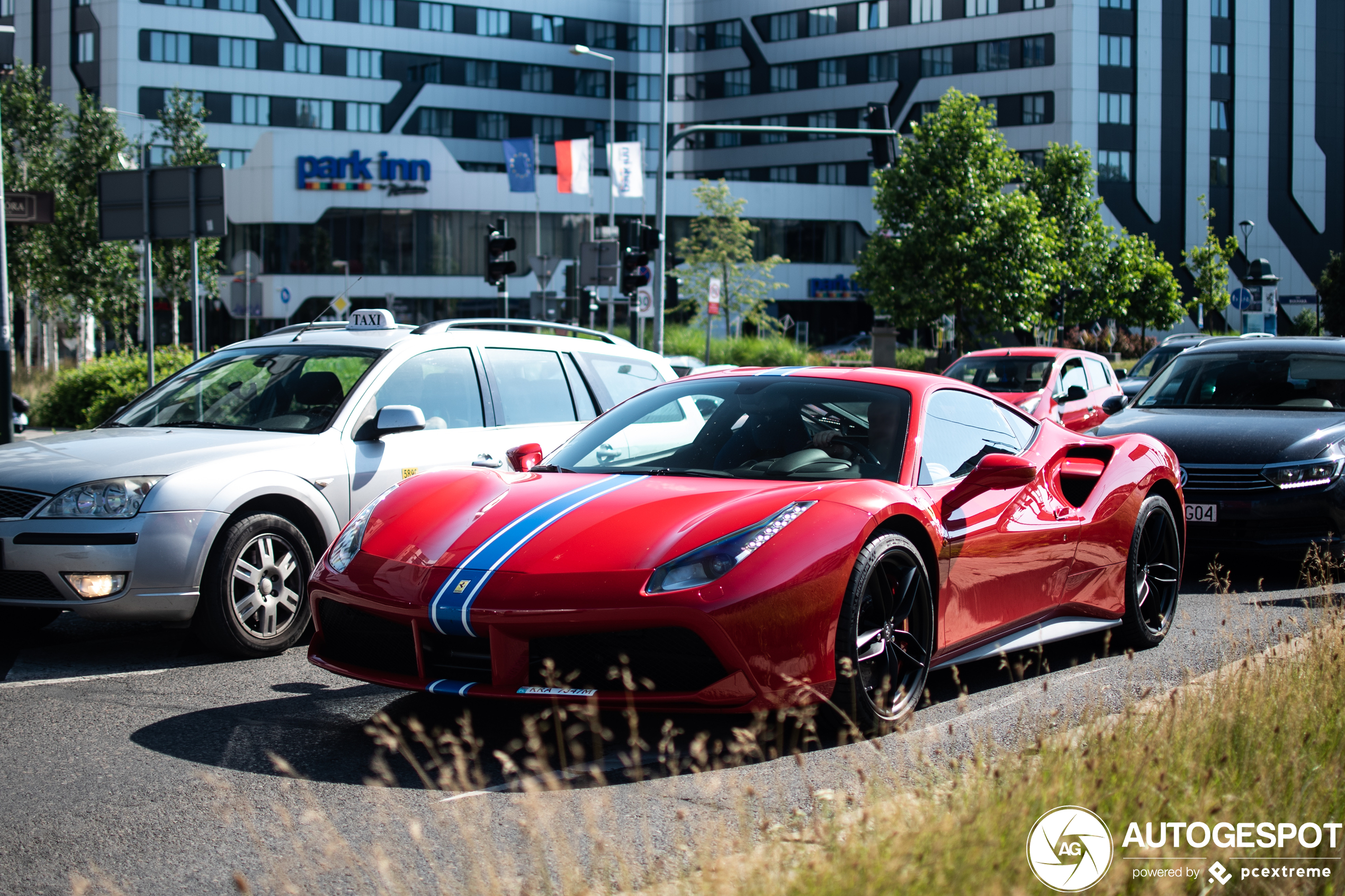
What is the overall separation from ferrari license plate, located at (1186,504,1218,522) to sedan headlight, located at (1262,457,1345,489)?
0.36 metres

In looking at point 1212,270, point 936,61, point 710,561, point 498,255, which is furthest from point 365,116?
point 710,561

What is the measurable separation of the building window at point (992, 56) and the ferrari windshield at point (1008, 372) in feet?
195

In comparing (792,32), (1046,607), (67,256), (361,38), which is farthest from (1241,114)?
(1046,607)

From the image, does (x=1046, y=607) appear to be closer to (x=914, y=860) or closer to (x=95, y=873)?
(x=914, y=860)

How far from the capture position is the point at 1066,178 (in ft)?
160

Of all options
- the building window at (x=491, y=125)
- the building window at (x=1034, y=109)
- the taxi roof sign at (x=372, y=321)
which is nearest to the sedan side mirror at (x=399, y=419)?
the taxi roof sign at (x=372, y=321)

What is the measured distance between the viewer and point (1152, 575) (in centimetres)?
666

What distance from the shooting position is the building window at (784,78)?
80625 millimetres

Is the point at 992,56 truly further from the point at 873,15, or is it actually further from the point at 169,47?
the point at 169,47

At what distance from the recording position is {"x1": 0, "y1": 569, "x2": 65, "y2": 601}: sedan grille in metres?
5.93

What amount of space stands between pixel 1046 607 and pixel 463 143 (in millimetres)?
75235

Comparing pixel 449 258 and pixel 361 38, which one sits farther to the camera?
pixel 361 38

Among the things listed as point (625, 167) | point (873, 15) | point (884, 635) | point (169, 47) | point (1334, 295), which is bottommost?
point (884, 635)

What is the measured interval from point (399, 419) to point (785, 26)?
78217 millimetres
